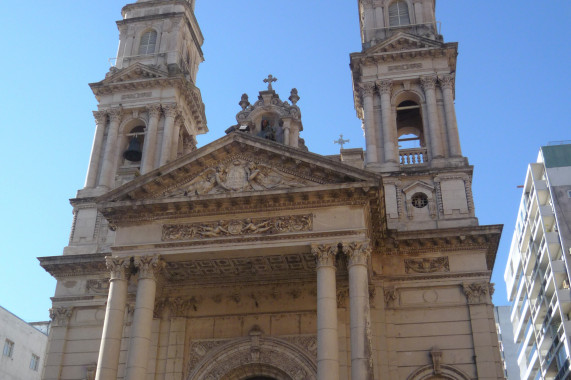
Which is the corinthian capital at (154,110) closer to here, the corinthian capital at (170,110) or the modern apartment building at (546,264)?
the corinthian capital at (170,110)

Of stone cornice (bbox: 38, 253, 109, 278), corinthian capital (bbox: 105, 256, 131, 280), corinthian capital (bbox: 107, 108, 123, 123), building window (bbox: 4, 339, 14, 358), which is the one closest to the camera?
corinthian capital (bbox: 105, 256, 131, 280)

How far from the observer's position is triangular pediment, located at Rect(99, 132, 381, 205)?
2398 centimetres

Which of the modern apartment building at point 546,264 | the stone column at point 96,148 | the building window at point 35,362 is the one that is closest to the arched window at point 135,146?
the stone column at point 96,148

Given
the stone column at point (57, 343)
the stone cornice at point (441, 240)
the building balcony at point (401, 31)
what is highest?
the building balcony at point (401, 31)

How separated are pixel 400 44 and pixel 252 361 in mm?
16938

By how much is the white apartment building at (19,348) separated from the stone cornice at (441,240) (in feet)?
104

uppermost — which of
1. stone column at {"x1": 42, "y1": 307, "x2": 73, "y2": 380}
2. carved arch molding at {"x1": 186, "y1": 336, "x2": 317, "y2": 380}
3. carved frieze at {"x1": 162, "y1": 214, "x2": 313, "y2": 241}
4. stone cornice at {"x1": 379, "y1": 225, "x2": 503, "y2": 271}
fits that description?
stone cornice at {"x1": 379, "y1": 225, "x2": 503, "y2": 271}

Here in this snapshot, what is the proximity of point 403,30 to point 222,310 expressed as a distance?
17205mm

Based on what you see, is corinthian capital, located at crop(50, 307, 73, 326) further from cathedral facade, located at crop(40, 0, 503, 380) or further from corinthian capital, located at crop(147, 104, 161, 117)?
corinthian capital, located at crop(147, 104, 161, 117)

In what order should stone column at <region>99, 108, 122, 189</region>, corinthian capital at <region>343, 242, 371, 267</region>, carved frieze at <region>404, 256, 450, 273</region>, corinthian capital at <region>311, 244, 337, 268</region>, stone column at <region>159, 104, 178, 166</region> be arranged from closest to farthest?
corinthian capital at <region>343, 242, 371, 267</region>
corinthian capital at <region>311, 244, 337, 268</region>
carved frieze at <region>404, 256, 450, 273</region>
stone column at <region>99, 108, 122, 189</region>
stone column at <region>159, 104, 178, 166</region>

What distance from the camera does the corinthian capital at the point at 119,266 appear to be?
2378 centimetres

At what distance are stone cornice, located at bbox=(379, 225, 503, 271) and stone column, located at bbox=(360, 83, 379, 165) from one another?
4798mm

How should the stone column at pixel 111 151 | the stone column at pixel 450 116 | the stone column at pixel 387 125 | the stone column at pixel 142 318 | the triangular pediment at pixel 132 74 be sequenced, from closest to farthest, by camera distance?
the stone column at pixel 142 318, the stone column at pixel 450 116, the stone column at pixel 387 125, the stone column at pixel 111 151, the triangular pediment at pixel 132 74

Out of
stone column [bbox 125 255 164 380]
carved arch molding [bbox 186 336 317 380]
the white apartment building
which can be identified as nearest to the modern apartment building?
carved arch molding [bbox 186 336 317 380]
